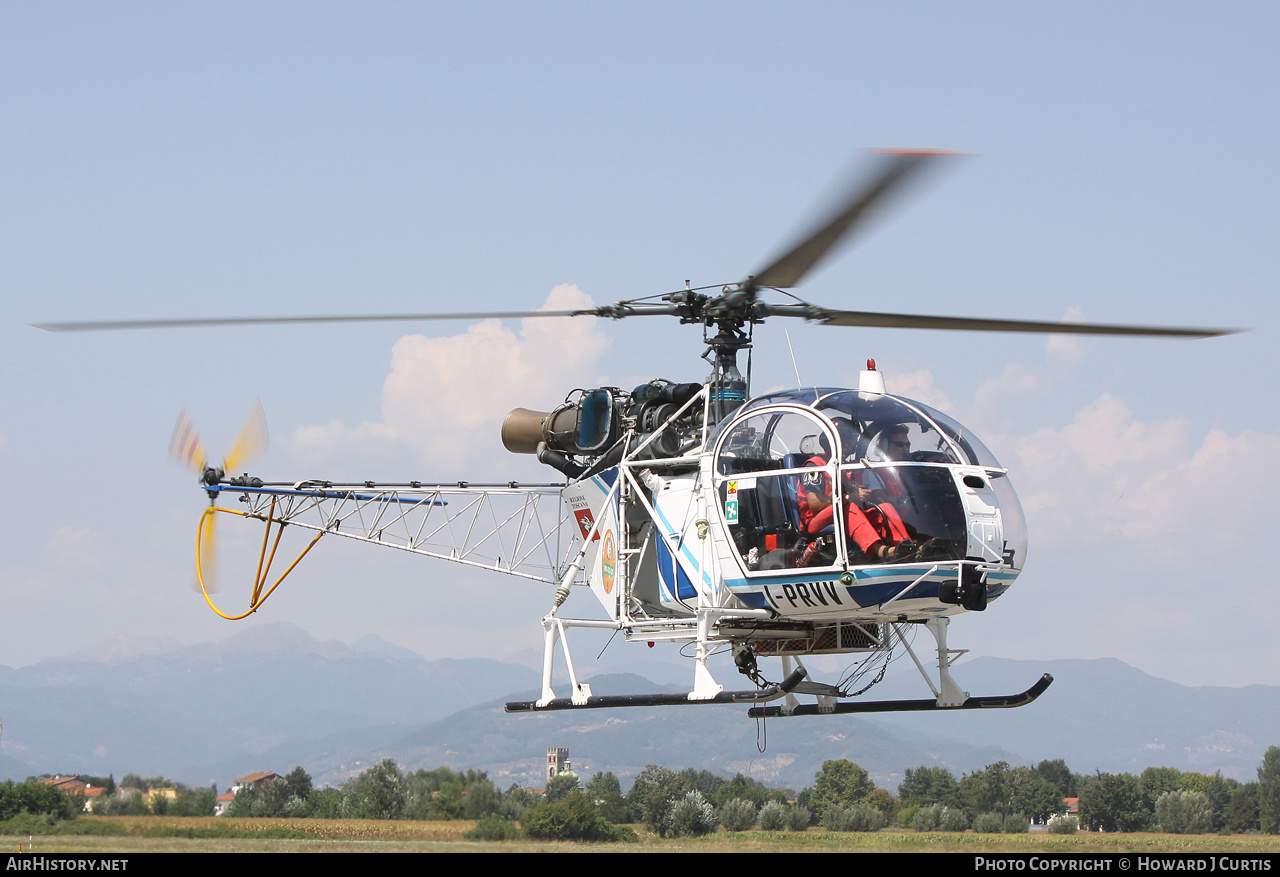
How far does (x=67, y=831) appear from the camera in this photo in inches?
825

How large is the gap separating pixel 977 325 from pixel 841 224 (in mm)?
3398

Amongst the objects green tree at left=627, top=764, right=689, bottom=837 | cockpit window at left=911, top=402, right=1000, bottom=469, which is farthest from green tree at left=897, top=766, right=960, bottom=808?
cockpit window at left=911, top=402, right=1000, bottom=469

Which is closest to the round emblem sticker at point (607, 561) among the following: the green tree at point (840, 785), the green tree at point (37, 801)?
the green tree at point (37, 801)

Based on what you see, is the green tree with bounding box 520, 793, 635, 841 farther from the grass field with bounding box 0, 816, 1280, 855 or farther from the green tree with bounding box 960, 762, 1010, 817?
the green tree with bounding box 960, 762, 1010, 817

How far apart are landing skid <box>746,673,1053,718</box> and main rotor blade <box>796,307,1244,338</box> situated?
3.74 metres

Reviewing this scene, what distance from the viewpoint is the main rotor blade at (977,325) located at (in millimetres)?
12891

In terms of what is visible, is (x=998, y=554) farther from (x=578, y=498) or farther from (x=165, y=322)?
(x=165, y=322)

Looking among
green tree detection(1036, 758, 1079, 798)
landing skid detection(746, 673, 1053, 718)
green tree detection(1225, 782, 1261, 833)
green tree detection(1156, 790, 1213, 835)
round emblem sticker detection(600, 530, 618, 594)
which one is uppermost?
round emblem sticker detection(600, 530, 618, 594)

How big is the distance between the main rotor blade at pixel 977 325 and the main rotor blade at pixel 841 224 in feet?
3.56

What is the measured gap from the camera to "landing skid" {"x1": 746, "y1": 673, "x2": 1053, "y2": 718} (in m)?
13.8

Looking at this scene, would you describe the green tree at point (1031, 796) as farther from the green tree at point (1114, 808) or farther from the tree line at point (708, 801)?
the green tree at point (1114, 808)

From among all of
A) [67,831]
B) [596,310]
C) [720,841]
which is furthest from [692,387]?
[720,841]

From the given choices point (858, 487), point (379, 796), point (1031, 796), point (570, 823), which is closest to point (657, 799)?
point (379, 796)

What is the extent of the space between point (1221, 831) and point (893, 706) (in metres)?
58.1
